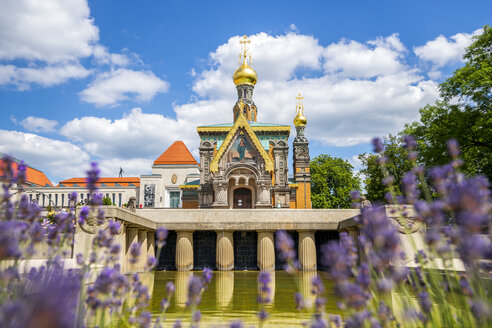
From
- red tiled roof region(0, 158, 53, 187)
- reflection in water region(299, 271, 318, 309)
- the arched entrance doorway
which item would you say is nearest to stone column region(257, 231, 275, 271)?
reflection in water region(299, 271, 318, 309)

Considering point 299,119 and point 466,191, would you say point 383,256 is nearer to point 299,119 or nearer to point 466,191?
point 466,191

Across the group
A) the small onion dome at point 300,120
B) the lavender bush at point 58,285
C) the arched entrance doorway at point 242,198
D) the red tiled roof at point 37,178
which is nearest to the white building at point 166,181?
the small onion dome at point 300,120

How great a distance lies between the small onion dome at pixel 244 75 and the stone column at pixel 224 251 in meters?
38.8

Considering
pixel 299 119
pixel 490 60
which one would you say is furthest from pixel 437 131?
Answer: pixel 299 119

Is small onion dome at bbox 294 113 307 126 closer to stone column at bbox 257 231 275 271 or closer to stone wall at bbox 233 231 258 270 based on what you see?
stone wall at bbox 233 231 258 270

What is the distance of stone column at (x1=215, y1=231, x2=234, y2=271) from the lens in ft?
59.4

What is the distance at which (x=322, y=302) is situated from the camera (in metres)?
2.50

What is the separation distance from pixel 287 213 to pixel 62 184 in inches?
2510

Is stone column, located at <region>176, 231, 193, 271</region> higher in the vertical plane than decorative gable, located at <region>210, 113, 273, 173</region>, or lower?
lower

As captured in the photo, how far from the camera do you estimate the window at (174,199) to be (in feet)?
197

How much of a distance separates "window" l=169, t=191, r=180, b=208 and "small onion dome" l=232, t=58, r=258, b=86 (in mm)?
19891

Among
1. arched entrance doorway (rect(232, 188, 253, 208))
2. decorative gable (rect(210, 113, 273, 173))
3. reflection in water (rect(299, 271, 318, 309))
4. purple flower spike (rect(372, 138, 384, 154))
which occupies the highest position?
decorative gable (rect(210, 113, 273, 173))

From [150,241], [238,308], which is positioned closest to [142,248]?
[150,241]

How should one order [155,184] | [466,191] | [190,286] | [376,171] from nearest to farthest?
[466,191] → [190,286] → [376,171] → [155,184]
